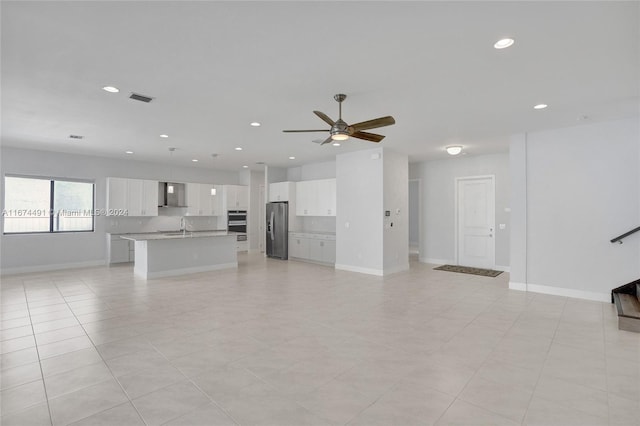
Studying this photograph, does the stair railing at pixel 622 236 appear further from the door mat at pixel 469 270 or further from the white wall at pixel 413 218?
the white wall at pixel 413 218

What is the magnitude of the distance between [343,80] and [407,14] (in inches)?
46.8

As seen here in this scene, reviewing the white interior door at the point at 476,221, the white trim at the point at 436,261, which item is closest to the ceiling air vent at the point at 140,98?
the white interior door at the point at 476,221

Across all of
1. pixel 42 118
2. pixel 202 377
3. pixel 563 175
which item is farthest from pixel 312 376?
pixel 42 118

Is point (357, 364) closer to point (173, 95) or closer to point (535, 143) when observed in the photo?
point (173, 95)

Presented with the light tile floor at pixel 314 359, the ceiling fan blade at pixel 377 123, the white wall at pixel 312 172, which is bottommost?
the light tile floor at pixel 314 359

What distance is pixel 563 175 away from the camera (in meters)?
5.29

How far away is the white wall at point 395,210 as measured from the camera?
7.07 meters

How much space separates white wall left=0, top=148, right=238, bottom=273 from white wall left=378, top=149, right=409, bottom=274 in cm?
649

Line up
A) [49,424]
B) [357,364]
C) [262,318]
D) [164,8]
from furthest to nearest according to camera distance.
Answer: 1. [262,318]
2. [357,364]
3. [164,8]
4. [49,424]

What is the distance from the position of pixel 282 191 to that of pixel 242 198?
1.92 metres

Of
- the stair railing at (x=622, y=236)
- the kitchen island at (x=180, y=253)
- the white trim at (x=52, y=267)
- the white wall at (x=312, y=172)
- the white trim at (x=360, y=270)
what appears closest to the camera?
the stair railing at (x=622, y=236)

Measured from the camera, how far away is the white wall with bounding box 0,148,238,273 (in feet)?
23.7

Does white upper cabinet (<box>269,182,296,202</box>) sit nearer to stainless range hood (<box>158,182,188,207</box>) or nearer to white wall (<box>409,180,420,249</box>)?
stainless range hood (<box>158,182,188,207</box>)

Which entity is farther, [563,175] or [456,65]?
[563,175]
